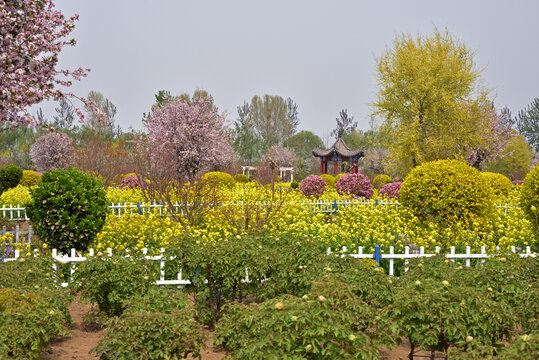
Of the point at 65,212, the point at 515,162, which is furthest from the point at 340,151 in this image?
the point at 65,212

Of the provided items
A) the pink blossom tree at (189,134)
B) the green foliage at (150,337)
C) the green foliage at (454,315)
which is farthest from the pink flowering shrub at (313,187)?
the green foliage at (150,337)

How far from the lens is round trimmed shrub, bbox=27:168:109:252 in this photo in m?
8.27

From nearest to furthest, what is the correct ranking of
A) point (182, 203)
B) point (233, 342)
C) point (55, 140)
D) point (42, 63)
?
point (233, 342) < point (42, 63) < point (182, 203) < point (55, 140)

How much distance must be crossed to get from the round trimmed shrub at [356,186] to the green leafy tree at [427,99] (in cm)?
429

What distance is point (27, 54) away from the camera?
9.73m

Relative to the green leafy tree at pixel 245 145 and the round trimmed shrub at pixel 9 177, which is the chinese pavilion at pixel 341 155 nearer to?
the green leafy tree at pixel 245 145

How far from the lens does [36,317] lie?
397 cm

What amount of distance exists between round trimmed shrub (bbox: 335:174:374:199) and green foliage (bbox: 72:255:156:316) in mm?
13255

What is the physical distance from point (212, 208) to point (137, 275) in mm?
6172

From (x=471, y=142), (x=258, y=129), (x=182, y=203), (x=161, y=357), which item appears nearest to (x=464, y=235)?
(x=182, y=203)

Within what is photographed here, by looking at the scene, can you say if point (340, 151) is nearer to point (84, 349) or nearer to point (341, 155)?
point (341, 155)

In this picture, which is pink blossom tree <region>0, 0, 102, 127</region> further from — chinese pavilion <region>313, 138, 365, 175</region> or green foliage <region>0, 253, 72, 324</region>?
chinese pavilion <region>313, 138, 365, 175</region>

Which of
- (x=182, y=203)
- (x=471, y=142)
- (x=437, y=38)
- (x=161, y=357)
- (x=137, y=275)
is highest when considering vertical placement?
(x=437, y=38)

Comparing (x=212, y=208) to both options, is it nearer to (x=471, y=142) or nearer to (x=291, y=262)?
(x=291, y=262)
